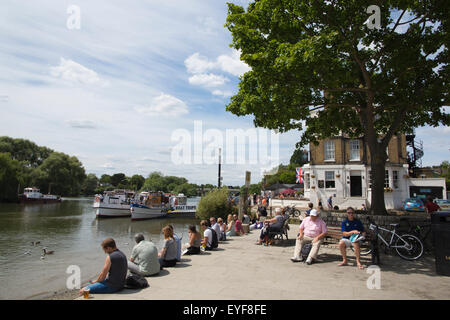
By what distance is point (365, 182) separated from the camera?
26219 mm

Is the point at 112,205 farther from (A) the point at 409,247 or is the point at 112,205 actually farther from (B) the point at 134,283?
(A) the point at 409,247

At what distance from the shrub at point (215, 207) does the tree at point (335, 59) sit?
17.3m

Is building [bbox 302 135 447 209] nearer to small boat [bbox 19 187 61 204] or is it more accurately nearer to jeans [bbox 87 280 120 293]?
jeans [bbox 87 280 120 293]

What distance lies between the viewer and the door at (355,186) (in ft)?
88.0

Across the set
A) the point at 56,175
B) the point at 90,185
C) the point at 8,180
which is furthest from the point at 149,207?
the point at 90,185

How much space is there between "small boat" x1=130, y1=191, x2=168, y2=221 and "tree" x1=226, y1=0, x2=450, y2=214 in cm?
3519

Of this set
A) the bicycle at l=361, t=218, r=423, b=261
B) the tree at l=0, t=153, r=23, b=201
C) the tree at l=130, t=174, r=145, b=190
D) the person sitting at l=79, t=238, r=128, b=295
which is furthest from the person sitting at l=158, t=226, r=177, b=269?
the tree at l=130, t=174, r=145, b=190

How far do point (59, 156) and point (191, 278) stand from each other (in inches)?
3605

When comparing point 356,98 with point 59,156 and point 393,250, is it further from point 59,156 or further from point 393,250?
point 59,156

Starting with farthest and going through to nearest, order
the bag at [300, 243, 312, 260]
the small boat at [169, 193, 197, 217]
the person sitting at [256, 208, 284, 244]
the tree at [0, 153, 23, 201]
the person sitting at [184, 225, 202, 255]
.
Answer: the tree at [0, 153, 23, 201] → the small boat at [169, 193, 197, 217] → the person sitting at [256, 208, 284, 244] → the person sitting at [184, 225, 202, 255] → the bag at [300, 243, 312, 260]

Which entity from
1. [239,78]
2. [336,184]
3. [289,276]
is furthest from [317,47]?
[336,184]

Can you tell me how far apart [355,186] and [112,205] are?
36.5 metres

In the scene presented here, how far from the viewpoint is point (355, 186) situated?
88.6 feet

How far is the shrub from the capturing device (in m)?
28.5
